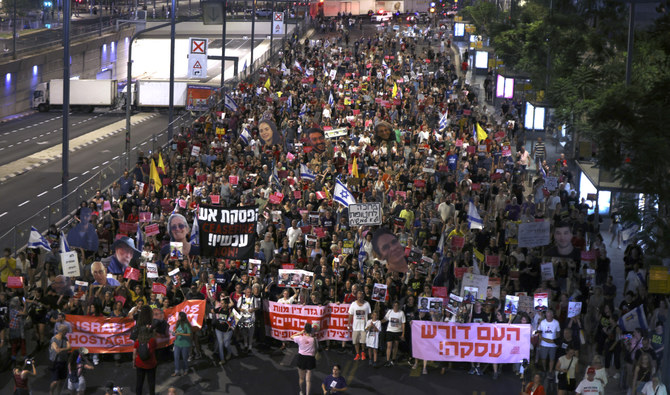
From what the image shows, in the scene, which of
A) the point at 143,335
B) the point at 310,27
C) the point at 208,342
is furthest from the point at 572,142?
the point at 310,27

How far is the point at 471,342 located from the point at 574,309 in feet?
7.37

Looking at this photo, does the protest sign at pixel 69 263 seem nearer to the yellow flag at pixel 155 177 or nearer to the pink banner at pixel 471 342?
the pink banner at pixel 471 342

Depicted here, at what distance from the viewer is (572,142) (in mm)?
41531

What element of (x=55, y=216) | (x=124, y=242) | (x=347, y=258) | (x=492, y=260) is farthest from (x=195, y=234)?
(x=55, y=216)

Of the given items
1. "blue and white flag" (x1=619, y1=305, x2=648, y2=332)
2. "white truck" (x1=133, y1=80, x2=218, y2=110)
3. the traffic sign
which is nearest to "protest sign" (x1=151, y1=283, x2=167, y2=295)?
"blue and white flag" (x1=619, y1=305, x2=648, y2=332)

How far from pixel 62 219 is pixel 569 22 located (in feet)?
63.0

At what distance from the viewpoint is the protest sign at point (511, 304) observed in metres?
21.7

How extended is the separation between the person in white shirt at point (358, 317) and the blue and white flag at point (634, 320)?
5.31m

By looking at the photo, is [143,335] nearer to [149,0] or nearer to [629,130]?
[629,130]

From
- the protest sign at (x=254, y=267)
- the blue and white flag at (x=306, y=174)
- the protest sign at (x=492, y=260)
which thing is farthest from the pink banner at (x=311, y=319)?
the blue and white flag at (x=306, y=174)

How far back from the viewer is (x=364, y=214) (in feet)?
87.2

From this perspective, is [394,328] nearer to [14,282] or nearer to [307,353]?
[307,353]

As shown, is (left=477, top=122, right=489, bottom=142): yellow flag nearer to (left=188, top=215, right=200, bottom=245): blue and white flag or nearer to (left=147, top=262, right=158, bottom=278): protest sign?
(left=188, top=215, right=200, bottom=245): blue and white flag

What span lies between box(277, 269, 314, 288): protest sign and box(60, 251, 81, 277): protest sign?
15.1 ft
